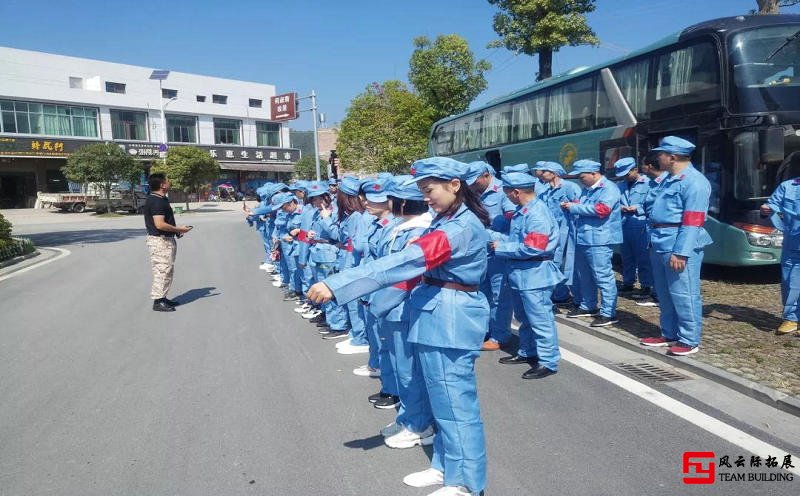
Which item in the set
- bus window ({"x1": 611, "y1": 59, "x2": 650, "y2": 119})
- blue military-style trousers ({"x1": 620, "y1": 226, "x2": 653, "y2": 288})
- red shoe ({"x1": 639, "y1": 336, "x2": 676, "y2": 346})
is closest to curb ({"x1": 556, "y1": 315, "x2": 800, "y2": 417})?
red shoe ({"x1": 639, "y1": 336, "x2": 676, "y2": 346})

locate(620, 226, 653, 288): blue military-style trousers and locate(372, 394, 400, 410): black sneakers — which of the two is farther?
locate(620, 226, 653, 288): blue military-style trousers

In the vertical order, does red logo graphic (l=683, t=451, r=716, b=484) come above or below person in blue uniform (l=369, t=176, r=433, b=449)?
below

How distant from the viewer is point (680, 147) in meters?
5.06

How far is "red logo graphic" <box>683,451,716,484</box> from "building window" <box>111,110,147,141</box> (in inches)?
1872

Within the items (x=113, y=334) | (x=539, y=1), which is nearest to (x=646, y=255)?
(x=113, y=334)

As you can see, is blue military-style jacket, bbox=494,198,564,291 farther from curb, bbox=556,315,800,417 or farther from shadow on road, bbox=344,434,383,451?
shadow on road, bbox=344,434,383,451

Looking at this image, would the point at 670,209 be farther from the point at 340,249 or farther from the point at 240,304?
the point at 240,304

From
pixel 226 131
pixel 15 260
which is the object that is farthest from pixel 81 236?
pixel 226 131

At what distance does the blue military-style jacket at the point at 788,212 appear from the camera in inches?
223

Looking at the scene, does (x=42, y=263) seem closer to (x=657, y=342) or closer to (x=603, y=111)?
(x=603, y=111)

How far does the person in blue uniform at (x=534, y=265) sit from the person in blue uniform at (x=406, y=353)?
137 cm

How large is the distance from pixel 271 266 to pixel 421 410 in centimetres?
895

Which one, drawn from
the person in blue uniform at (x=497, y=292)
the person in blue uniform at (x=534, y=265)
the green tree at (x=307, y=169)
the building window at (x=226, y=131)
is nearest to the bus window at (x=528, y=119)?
the person in blue uniform at (x=497, y=292)

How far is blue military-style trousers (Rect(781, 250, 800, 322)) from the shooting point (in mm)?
5672
